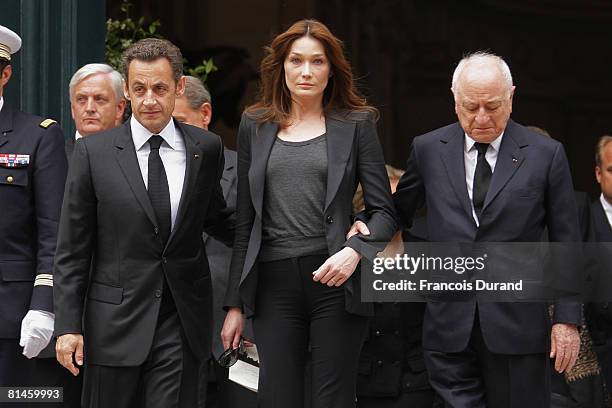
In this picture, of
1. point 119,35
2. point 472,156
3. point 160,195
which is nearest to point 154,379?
point 160,195

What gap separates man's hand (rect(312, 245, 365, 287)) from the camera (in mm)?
4637

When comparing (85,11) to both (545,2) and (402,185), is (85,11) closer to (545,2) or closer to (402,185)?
(402,185)

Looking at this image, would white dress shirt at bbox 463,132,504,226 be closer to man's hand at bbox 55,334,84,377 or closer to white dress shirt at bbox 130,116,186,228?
white dress shirt at bbox 130,116,186,228

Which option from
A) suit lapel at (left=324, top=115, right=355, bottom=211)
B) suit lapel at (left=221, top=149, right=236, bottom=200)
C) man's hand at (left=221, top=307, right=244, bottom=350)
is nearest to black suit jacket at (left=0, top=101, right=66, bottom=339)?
man's hand at (left=221, top=307, right=244, bottom=350)

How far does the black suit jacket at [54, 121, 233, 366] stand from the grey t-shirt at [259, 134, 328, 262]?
10.7 inches

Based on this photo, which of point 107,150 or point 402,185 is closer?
point 107,150

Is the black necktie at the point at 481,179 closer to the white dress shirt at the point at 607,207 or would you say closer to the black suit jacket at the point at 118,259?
the black suit jacket at the point at 118,259

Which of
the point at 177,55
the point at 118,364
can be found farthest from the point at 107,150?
the point at 118,364

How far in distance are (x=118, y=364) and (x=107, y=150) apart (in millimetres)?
784

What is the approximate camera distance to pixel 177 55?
4.96 meters

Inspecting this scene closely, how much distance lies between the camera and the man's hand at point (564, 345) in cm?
490

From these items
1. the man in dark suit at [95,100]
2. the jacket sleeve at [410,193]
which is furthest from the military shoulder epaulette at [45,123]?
the jacket sleeve at [410,193]

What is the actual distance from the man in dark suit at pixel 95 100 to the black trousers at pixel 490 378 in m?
1.88

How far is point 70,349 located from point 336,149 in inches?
47.6
